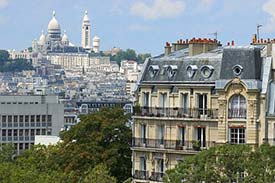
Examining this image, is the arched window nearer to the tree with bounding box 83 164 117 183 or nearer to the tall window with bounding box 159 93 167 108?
the tall window with bounding box 159 93 167 108

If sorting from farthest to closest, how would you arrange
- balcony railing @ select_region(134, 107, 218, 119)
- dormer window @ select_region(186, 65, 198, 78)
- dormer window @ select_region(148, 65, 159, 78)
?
dormer window @ select_region(148, 65, 159, 78), dormer window @ select_region(186, 65, 198, 78), balcony railing @ select_region(134, 107, 218, 119)

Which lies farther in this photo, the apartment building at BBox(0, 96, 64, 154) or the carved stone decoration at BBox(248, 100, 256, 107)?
the apartment building at BBox(0, 96, 64, 154)

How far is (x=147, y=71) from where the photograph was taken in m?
77.6

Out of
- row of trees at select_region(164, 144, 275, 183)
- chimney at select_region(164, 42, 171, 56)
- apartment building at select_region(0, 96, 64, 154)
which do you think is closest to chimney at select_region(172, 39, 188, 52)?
chimney at select_region(164, 42, 171, 56)

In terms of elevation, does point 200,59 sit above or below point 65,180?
above

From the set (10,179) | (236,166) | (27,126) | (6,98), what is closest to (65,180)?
(10,179)

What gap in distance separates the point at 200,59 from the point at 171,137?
4034mm

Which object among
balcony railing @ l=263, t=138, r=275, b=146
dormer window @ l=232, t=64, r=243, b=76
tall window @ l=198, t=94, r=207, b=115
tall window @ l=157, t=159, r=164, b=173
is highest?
dormer window @ l=232, t=64, r=243, b=76

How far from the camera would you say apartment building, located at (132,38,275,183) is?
233 feet

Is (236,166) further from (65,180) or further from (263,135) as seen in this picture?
(65,180)

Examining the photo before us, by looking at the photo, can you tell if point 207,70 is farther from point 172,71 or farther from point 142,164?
point 142,164

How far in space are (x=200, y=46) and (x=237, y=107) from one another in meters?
6.95

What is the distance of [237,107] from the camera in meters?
71.8

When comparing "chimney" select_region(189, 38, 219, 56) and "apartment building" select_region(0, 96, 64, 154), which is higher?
"chimney" select_region(189, 38, 219, 56)
